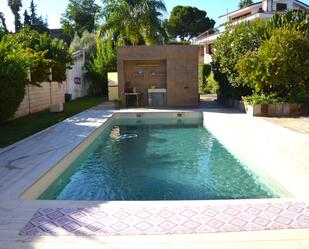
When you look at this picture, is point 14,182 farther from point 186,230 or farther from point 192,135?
point 192,135

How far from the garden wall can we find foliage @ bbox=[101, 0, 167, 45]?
8.53 m

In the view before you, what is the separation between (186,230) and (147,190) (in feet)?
9.69

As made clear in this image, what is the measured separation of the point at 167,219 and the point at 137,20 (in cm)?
2558

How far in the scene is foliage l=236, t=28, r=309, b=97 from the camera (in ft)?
51.2

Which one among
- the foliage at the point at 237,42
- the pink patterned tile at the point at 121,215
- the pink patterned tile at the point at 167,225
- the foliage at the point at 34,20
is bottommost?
the pink patterned tile at the point at 167,225

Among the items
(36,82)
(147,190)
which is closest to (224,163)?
(147,190)

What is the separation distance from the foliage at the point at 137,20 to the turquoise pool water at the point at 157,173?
678 inches

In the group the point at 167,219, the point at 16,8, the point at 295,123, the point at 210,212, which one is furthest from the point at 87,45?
the point at 167,219

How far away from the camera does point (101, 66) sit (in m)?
29.0

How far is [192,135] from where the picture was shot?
13773 mm

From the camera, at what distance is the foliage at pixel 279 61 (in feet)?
51.2

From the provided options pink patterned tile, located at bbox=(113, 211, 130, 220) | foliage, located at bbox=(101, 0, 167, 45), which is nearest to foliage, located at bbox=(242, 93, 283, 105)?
pink patterned tile, located at bbox=(113, 211, 130, 220)

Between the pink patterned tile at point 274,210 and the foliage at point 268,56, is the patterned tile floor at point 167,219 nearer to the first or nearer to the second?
the pink patterned tile at point 274,210

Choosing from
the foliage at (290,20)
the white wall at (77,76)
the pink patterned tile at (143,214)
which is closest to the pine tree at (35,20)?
the white wall at (77,76)
